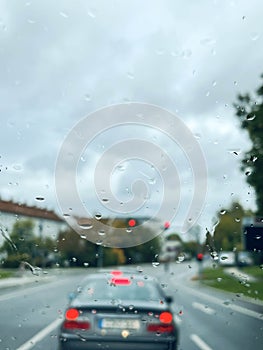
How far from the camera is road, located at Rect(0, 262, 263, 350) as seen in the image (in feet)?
18.0

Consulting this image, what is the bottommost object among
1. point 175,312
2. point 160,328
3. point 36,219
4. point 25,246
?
point 160,328

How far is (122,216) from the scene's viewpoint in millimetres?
5293

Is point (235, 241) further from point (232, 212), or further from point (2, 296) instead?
point (2, 296)

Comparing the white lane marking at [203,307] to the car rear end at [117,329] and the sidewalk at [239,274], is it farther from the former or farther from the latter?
the car rear end at [117,329]

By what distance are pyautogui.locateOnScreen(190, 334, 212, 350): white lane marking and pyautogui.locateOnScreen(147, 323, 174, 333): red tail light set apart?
131 cm

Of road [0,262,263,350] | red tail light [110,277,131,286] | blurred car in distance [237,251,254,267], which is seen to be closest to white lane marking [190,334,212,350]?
road [0,262,263,350]

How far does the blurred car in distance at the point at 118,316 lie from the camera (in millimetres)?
4566

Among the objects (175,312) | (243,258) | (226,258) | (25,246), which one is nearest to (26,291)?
(25,246)

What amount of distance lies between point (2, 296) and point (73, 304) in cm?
277

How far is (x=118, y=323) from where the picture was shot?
456 cm

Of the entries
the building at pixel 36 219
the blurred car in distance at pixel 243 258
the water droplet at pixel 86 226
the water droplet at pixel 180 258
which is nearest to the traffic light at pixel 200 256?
the water droplet at pixel 180 258

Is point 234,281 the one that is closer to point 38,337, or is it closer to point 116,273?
point 116,273

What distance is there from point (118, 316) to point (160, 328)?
1.41 ft

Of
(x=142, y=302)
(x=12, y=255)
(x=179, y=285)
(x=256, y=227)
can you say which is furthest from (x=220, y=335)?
(x=12, y=255)
